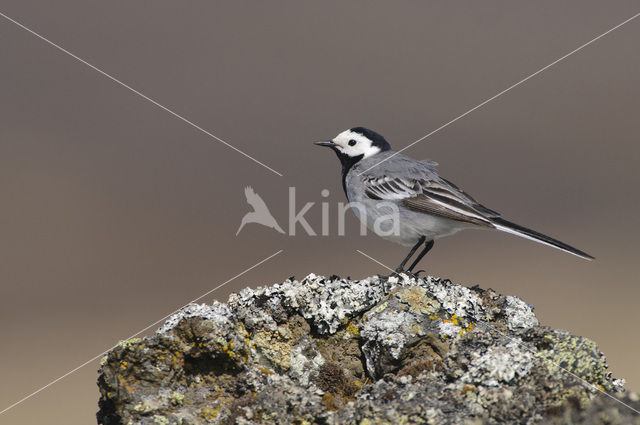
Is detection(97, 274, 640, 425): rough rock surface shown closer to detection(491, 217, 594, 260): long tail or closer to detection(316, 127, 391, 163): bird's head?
detection(491, 217, 594, 260): long tail

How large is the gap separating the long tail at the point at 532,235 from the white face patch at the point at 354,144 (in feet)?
7.57

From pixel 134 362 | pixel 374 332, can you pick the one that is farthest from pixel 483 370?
pixel 134 362

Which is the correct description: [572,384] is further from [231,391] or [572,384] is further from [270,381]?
[231,391]

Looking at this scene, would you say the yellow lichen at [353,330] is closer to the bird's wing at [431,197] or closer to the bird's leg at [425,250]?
the bird's wing at [431,197]

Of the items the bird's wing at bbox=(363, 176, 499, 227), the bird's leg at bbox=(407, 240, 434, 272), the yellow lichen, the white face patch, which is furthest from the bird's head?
the yellow lichen

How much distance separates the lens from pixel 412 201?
22.7 ft

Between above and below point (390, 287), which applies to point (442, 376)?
below

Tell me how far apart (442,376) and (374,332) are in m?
0.82

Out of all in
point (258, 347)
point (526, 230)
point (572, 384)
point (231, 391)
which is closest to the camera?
point (572, 384)

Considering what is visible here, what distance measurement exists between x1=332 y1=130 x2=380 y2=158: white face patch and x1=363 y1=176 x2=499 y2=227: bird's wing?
797 millimetres

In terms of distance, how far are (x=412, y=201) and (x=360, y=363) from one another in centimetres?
276

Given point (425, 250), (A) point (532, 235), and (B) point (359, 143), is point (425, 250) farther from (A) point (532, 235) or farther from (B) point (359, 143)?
(B) point (359, 143)

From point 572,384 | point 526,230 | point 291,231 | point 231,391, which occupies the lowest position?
point 572,384

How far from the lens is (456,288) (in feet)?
16.1
